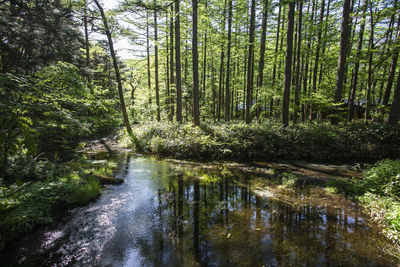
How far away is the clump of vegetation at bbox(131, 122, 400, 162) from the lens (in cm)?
946

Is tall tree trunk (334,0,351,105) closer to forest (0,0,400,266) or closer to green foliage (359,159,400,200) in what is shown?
forest (0,0,400,266)

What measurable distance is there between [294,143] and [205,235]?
8.16 metres

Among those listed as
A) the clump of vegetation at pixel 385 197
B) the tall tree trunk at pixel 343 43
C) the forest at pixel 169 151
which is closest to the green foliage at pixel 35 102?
the forest at pixel 169 151

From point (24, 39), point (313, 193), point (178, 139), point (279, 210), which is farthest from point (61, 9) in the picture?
point (313, 193)

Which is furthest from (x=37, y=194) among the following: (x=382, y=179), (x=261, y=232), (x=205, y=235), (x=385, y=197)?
(x=382, y=179)

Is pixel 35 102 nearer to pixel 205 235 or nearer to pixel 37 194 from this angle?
pixel 37 194

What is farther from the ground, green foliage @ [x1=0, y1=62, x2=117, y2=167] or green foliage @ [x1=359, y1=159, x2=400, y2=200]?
green foliage @ [x1=0, y1=62, x2=117, y2=167]

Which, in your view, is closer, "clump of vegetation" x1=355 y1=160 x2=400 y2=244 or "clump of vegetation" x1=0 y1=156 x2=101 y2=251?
"clump of vegetation" x1=355 y1=160 x2=400 y2=244

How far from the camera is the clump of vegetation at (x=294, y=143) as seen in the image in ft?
31.0

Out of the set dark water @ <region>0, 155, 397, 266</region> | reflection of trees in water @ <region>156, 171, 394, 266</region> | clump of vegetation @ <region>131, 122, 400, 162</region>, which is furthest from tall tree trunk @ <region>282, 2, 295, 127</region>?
reflection of trees in water @ <region>156, 171, 394, 266</region>

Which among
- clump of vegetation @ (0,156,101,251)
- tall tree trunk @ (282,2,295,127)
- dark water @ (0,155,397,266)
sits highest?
tall tree trunk @ (282,2,295,127)

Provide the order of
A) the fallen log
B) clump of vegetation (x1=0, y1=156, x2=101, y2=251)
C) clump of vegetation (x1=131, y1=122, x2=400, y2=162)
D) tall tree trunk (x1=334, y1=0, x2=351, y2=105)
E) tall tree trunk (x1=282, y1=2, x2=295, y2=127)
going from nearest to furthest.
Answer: clump of vegetation (x1=0, y1=156, x2=101, y2=251), the fallen log, clump of vegetation (x1=131, y1=122, x2=400, y2=162), tall tree trunk (x1=282, y1=2, x2=295, y2=127), tall tree trunk (x1=334, y1=0, x2=351, y2=105)

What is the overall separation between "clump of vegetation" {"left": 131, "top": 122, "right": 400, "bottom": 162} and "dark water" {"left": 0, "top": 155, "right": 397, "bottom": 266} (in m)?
4.36

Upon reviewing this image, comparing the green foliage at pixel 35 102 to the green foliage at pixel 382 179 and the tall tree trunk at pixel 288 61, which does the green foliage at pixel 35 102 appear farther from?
the tall tree trunk at pixel 288 61
